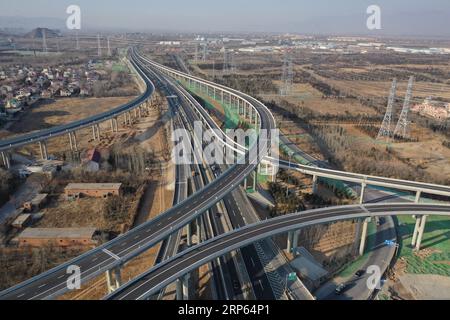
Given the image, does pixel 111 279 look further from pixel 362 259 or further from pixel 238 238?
pixel 362 259

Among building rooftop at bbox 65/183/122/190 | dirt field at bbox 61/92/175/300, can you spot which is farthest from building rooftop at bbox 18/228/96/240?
building rooftop at bbox 65/183/122/190

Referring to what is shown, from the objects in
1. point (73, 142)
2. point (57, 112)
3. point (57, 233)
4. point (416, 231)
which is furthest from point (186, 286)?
point (57, 112)

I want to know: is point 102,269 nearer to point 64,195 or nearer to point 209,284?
point 209,284

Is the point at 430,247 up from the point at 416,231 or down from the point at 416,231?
down

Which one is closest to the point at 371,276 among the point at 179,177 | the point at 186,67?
the point at 179,177

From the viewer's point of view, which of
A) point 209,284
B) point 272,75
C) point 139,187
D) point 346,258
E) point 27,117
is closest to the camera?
point 209,284

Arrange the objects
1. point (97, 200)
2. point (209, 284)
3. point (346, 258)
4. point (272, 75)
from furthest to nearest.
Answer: point (272, 75), point (97, 200), point (346, 258), point (209, 284)

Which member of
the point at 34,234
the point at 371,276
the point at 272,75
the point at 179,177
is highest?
the point at 272,75
